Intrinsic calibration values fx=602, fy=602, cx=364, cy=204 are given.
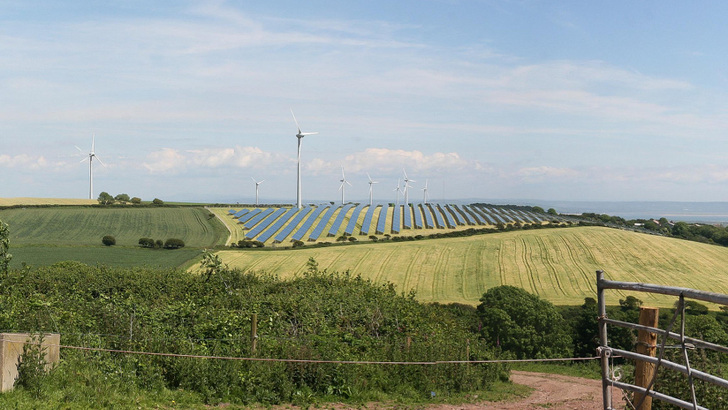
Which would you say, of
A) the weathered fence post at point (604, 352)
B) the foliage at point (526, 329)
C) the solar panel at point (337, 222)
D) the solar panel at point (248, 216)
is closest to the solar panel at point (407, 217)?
the solar panel at point (337, 222)

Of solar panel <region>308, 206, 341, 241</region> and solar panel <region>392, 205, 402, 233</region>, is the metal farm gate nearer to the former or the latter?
solar panel <region>308, 206, 341, 241</region>

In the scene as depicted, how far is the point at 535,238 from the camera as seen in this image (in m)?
69.1

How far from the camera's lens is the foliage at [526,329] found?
3516cm

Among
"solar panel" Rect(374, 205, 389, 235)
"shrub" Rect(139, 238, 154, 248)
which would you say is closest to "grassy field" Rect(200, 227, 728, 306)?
"solar panel" Rect(374, 205, 389, 235)

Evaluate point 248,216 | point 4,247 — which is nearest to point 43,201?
point 248,216

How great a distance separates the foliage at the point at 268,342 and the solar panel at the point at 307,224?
51188mm

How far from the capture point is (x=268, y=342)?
591 inches

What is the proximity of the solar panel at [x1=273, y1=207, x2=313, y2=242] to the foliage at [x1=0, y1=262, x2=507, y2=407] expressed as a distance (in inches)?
1953

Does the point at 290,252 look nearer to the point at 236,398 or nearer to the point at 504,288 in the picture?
the point at 504,288

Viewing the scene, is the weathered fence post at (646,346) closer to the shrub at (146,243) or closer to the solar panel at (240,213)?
the shrub at (146,243)

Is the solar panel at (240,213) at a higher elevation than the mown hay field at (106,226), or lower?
higher

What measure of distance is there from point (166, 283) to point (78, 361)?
47.0 feet

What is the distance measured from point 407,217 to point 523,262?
110 feet

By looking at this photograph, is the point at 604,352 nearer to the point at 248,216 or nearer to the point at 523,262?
the point at 523,262
